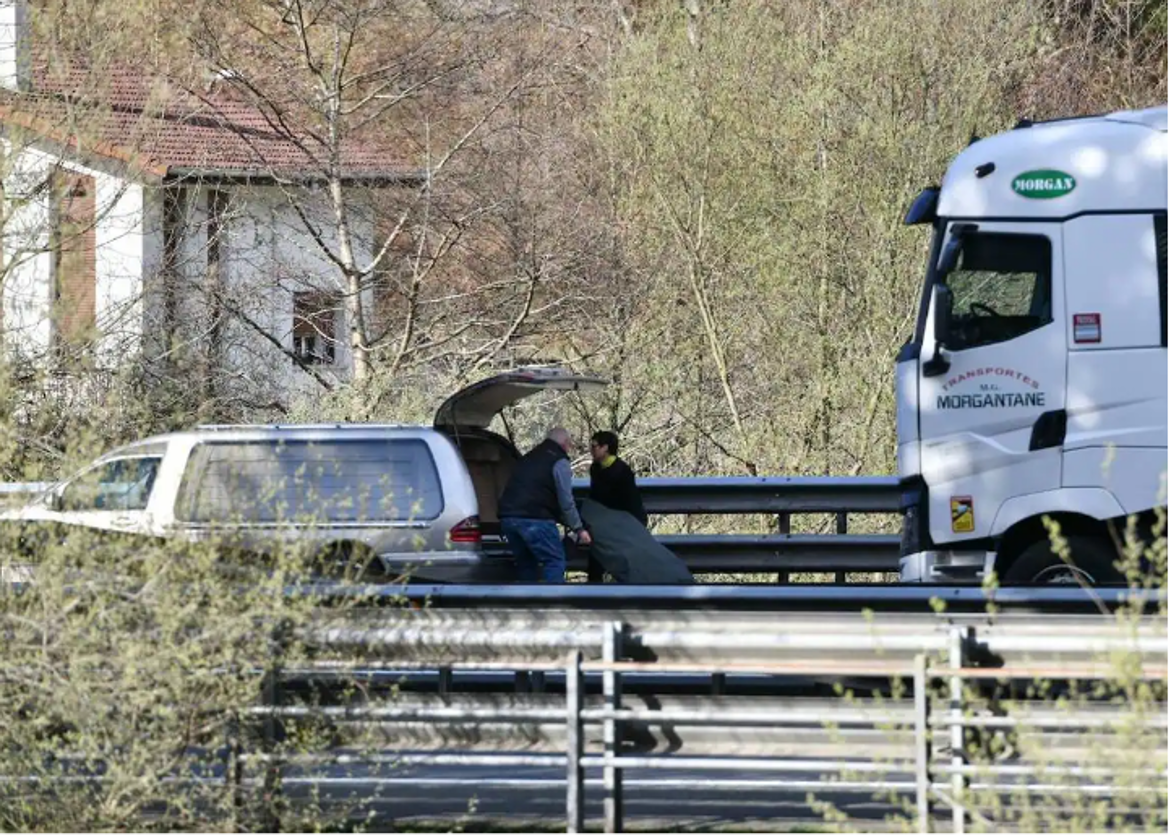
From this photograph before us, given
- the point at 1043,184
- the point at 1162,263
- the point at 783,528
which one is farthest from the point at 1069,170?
the point at 783,528

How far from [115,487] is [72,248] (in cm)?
420

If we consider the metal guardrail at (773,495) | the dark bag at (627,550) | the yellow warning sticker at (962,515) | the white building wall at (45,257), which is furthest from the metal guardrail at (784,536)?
the white building wall at (45,257)

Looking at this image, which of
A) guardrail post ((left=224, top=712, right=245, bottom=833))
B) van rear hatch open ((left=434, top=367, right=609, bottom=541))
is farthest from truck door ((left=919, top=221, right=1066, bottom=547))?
guardrail post ((left=224, top=712, right=245, bottom=833))

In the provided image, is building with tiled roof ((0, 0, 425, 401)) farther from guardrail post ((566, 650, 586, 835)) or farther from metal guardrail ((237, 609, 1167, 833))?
guardrail post ((566, 650, 586, 835))

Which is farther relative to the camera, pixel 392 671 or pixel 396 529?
pixel 396 529

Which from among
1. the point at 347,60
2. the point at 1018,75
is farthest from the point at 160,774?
the point at 347,60

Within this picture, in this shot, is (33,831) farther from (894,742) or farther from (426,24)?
(426,24)

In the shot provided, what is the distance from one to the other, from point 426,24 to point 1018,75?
910 cm

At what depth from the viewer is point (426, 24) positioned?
27.2 metres

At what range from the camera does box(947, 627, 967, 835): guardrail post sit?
6.68 metres

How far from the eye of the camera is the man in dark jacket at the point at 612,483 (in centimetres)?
1506

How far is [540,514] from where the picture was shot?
14.5m

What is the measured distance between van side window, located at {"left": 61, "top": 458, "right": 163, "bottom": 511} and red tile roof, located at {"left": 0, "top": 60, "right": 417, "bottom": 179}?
3.17 meters

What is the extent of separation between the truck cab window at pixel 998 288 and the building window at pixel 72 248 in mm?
5669
